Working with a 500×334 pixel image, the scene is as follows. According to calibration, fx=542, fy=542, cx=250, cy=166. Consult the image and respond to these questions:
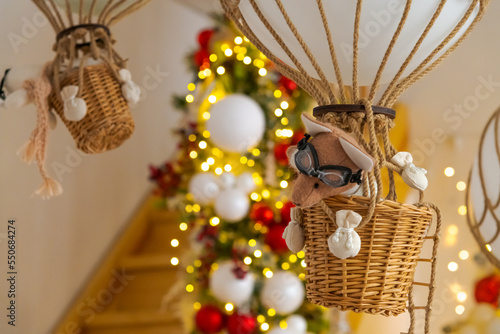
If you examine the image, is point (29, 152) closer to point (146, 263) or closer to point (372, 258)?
point (372, 258)

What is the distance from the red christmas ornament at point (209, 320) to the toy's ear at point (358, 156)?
1310mm

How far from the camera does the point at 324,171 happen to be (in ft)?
1.86

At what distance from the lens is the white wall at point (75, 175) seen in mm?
1447

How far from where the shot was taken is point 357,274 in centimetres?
61

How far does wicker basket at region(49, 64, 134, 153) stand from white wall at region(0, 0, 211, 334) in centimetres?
53

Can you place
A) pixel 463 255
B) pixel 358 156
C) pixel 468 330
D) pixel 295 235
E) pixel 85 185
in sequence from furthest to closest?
pixel 85 185, pixel 463 255, pixel 468 330, pixel 295 235, pixel 358 156

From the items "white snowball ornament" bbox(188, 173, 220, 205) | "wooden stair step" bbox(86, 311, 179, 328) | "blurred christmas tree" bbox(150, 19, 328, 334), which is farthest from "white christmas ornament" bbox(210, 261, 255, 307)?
"wooden stair step" bbox(86, 311, 179, 328)

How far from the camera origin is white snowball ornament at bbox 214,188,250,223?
1662 mm

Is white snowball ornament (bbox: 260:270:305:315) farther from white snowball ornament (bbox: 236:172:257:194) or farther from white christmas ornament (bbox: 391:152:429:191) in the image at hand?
white christmas ornament (bbox: 391:152:429:191)

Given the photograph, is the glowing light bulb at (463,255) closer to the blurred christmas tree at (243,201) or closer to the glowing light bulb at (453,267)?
the glowing light bulb at (453,267)

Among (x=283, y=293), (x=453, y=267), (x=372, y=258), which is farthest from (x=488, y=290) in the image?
Answer: (x=372, y=258)

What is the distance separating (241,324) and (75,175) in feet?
2.73

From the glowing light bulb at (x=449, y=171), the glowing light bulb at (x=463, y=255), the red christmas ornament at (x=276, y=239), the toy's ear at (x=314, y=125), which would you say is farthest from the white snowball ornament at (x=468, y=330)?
the toy's ear at (x=314, y=125)

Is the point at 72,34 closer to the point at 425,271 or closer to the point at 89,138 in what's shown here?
the point at 89,138
